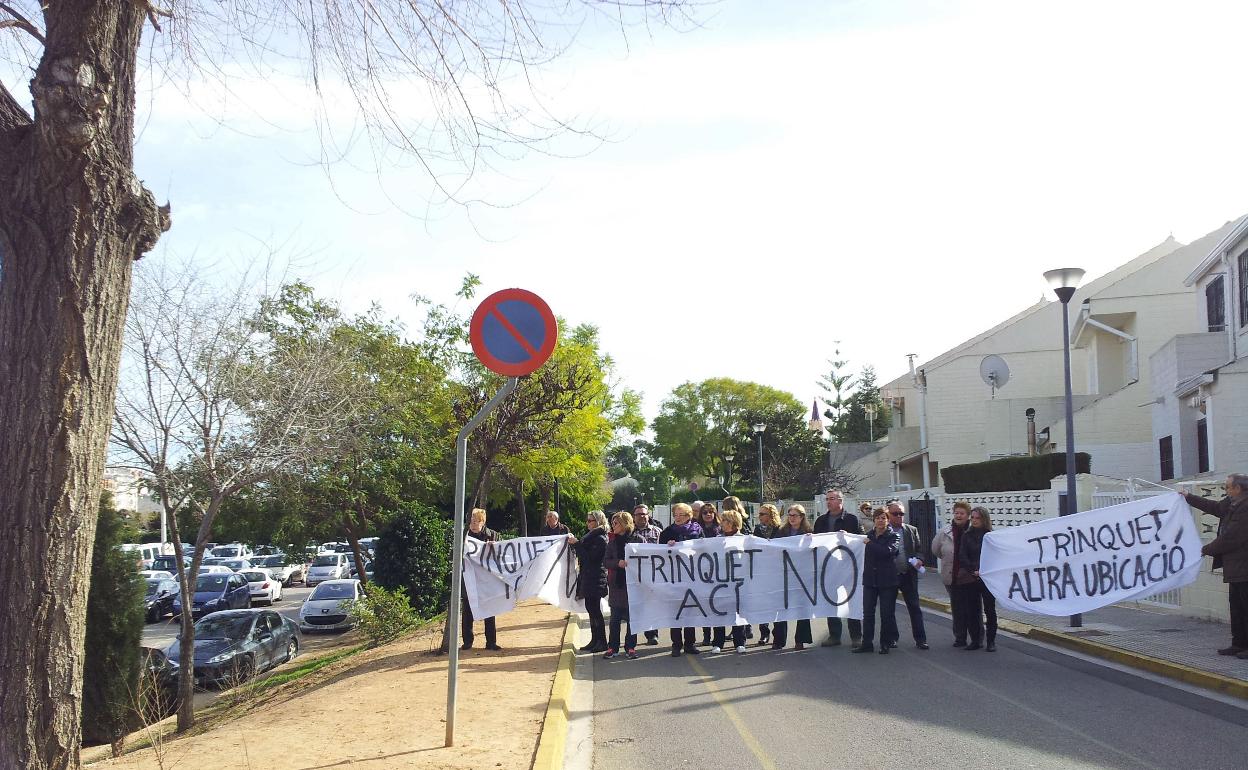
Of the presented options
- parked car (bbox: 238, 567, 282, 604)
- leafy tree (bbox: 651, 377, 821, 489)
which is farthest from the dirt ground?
leafy tree (bbox: 651, 377, 821, 489)

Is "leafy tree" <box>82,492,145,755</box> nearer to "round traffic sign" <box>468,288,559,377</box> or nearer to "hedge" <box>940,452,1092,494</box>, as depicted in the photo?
"round traffic sign" <box>468,288,559,377</box>

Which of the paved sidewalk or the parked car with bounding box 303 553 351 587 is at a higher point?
the paved sidewalk

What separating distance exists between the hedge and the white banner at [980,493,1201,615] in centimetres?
1273

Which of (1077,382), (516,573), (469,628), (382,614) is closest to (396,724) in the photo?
(516,573)

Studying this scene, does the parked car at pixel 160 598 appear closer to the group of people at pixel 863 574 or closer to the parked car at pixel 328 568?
the parked car at pixel 328 568

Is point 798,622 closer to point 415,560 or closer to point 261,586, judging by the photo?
point 415,560

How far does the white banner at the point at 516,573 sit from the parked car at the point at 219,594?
78.4 feet

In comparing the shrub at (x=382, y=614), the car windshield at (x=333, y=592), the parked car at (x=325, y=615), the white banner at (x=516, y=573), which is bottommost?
the parked car at (x=325, y=615)

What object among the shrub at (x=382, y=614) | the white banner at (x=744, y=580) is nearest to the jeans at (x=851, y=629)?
the white banner at (x=744, y=580)

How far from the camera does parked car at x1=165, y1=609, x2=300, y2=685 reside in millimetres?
18266

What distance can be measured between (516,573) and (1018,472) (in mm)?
17486

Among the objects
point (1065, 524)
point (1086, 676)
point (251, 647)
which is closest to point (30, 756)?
point (1086, 676)

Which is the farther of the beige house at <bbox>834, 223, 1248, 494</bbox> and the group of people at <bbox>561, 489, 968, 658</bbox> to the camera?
the beige house at <bbox>834, 223, 1248, 494</bbox>

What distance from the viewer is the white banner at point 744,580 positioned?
12125mm
